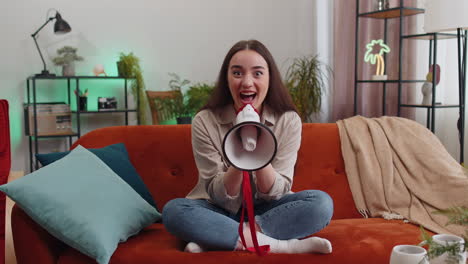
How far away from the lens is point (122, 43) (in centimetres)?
513

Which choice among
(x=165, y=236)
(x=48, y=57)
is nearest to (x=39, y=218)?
(x=165, y=236)

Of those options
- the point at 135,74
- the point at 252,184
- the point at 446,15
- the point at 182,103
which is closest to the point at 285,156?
the point at 252,184

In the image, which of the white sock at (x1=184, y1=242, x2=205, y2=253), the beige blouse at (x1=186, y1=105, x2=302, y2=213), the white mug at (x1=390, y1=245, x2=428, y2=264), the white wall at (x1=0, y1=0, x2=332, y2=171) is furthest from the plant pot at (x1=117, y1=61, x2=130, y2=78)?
the white mug at (x1=390, y1=245, x2=428, y2=264)

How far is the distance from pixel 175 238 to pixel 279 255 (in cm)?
40

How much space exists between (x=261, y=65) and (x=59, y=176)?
842 millimetres

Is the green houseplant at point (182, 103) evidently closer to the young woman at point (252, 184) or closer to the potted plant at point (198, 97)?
the potted plant at point (198, 97)

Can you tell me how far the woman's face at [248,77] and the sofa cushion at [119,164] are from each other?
506 mm

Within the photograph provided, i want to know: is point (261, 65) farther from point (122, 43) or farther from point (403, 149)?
point (122, 43)

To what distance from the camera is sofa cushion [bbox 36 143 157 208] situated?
2044 mm

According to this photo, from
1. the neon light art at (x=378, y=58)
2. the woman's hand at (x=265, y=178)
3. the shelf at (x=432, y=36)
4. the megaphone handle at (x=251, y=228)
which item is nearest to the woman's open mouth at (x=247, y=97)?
the woman's hand at (x=265, y=178)

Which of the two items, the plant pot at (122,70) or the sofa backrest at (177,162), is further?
the plant pot at (122,70)

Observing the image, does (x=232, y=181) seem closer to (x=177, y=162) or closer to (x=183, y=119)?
(x=177, y=162)

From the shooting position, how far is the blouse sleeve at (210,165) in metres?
1.84

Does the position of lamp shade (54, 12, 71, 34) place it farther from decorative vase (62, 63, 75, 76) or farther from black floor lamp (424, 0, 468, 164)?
black floor lamp (424, 0, 468, 164)
